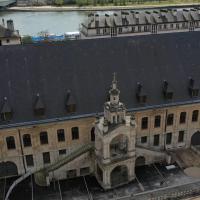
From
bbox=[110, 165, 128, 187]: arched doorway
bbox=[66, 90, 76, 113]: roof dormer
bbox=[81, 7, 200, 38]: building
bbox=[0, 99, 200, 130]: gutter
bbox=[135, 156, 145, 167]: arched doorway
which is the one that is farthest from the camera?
bbox=[81, 7, 200, 38]: building

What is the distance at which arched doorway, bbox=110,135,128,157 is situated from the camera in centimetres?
4681

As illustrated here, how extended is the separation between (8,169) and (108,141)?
52.0ft

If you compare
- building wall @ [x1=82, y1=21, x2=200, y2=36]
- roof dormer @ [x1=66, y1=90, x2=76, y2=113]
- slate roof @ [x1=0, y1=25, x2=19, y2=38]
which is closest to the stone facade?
roof dormer @ [x1=66, y1=90, x2=76, y2=113]

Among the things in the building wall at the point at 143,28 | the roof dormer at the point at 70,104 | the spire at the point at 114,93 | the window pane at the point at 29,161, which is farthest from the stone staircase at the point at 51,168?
the building wall at the point at 143,28

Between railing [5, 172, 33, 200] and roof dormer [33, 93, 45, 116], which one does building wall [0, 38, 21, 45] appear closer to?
roof dormer [33, 93, 45, 116]

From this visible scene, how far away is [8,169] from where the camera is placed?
48531mm

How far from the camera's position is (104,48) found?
5028 centimetres

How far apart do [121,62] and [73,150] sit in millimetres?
14990

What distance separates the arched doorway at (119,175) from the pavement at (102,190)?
902mm

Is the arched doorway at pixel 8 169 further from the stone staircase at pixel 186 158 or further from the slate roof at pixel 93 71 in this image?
the stone staircase at pixel 186 158

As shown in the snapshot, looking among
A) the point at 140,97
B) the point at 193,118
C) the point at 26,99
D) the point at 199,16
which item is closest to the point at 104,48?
the point at 140,97

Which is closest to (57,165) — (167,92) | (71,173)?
(71,173)

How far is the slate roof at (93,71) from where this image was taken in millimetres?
46594

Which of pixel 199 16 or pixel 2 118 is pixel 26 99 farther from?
pixel 199 16
